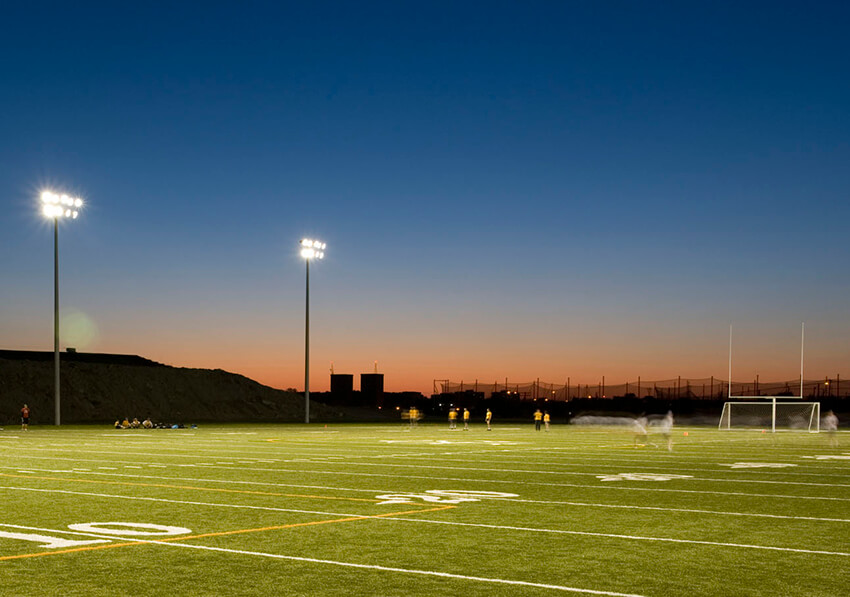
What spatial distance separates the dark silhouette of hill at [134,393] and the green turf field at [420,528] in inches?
2511

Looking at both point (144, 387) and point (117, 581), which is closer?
point (117, 581)

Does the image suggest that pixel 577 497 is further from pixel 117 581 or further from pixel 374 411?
pixel 374 411

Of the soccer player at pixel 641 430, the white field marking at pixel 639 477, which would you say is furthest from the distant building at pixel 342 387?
the white field marking at pixel 639 477

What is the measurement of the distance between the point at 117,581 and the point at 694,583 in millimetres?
4668

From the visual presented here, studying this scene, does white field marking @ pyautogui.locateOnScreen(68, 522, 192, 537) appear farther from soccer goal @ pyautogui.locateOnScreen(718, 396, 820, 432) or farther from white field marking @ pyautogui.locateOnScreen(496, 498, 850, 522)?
soccer goal @ pyautogui.locateOnScreen(718, 396, 820, 432)

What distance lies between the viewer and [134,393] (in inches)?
3900

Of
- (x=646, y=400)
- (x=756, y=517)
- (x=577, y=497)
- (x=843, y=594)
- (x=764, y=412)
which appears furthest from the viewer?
Answer: (x=646, y=400)

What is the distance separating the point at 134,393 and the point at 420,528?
91.9 m

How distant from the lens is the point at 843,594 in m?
8.09

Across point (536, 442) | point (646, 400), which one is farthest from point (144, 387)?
point (536, 442)

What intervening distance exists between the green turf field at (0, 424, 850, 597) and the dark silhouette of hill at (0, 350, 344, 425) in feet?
209

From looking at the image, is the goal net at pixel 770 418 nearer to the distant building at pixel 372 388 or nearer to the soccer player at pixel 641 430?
the soccer player at pixel 641 430

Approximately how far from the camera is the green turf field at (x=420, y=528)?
8508mm

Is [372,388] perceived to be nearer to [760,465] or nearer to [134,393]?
[134,393]
